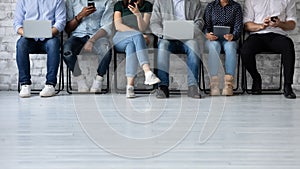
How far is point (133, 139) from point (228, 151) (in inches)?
20.9

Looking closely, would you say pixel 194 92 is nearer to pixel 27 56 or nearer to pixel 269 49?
pixel 269 49

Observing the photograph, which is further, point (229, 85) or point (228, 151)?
point (229, 85)

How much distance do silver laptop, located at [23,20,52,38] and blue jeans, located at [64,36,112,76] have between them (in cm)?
20

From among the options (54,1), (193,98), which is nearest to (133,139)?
(193,98)

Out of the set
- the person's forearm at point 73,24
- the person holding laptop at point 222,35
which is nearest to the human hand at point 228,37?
the person holding laptop at point 222,35

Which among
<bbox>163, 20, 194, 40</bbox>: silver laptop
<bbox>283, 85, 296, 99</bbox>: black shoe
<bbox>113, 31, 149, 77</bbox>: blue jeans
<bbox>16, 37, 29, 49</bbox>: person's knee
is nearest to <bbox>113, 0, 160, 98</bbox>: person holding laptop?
<bbox>113, 31, 149, 77</bbox>: blue jeans

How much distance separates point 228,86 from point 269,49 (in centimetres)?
47

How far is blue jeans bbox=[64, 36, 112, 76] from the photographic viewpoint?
414cm

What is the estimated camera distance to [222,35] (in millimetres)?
4230

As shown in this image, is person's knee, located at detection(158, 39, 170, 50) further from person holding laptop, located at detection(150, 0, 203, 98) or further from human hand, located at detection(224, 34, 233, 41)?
human hand, located at detection(224, 34, 233, 41)

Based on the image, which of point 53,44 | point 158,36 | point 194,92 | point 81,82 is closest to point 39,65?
point 81,82

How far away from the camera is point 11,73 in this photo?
14.9 ft

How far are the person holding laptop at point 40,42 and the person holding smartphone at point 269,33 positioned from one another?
62.3 inches

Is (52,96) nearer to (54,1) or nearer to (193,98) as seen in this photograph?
(54,1)
